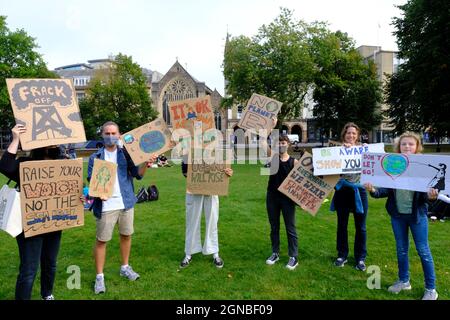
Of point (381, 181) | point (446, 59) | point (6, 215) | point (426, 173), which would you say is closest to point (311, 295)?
point (381, 181)

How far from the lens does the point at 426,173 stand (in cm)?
416

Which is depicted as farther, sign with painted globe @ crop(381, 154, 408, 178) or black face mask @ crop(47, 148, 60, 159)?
sign with painted globe @ crop(381, 154, 408, 178)

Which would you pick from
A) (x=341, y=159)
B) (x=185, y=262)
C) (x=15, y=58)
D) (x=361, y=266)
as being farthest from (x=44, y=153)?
(x=15, y=58)

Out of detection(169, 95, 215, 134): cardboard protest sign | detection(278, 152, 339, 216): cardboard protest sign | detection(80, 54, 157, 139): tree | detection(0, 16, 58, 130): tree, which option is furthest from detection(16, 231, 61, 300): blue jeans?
detection(80, 54, 157, 139): tree

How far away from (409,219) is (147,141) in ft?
11.7

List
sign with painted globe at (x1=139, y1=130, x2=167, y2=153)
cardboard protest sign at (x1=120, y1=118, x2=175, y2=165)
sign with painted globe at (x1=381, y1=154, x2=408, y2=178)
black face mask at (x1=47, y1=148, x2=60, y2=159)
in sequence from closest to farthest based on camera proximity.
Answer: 1. black face mask at (x1=47, y1=148, x2=60, y2=159)
2. sign with painted globe at (x1=381, y1=154, x2=408, y2=178)
3. cardboard protest sign at (x1=120, y1=118, x2=175, y2=165)
4. sign with painted globe at (x1=139, y1=130, x2=167, y2=153)

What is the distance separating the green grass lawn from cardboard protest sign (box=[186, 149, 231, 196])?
3.95ft

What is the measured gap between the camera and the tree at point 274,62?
28.5 meters

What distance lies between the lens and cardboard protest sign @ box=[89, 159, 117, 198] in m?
4.35

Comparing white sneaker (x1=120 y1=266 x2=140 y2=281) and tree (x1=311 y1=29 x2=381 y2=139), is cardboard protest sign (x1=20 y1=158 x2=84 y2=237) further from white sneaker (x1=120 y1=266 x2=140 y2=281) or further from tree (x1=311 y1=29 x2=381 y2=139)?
tree (x1=311 y1=29 x2=381 y2=139)

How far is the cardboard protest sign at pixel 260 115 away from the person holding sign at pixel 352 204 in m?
1.15

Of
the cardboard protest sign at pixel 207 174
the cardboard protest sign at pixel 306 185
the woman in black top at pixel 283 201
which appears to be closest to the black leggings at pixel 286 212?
the woman in black top at pixel 283 201

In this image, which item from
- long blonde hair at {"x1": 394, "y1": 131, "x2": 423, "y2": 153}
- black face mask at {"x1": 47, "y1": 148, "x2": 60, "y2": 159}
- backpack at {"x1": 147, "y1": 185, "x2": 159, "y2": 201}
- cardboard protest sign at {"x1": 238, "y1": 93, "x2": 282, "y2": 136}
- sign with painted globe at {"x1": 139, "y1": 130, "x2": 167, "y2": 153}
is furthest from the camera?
backpack at {"x1": 147, "y1": 185, "x2": 159, "y2": 201}

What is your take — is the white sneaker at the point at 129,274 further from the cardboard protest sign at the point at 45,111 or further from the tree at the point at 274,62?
the tree at the point at 274,62
